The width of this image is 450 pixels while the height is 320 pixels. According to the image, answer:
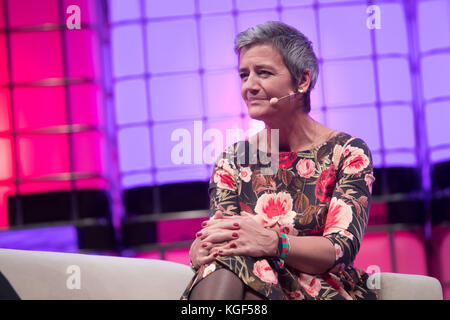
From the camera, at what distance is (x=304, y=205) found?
5.46 feet

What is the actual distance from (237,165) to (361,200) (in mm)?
440

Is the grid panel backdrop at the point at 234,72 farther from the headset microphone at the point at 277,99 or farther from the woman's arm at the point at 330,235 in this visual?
the woman's arm at the point at 330,235

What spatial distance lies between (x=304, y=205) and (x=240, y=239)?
0.30m

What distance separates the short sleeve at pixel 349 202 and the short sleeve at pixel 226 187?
1.06 ft

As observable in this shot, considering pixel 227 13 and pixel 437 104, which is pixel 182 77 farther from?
pixel 437 104

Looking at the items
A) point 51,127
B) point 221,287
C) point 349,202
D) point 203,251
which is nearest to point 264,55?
point 349,202

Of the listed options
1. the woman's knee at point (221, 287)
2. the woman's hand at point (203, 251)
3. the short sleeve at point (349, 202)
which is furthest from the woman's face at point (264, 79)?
the woman's knee at point (221, 287)

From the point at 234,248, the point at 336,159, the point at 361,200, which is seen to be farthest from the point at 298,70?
the point at 234,248

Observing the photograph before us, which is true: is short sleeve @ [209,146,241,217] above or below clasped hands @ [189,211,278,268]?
above

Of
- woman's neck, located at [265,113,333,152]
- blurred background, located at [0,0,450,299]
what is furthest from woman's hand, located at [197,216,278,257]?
blurred background, located at [0,0,450,299]

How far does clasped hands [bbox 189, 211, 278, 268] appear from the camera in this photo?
4.76 ft

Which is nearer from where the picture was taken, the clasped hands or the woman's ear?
the clasped hands

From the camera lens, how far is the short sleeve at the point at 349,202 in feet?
4.97

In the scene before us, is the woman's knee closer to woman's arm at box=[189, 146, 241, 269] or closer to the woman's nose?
woman's arm at box=[189, 146, 241, 269]
